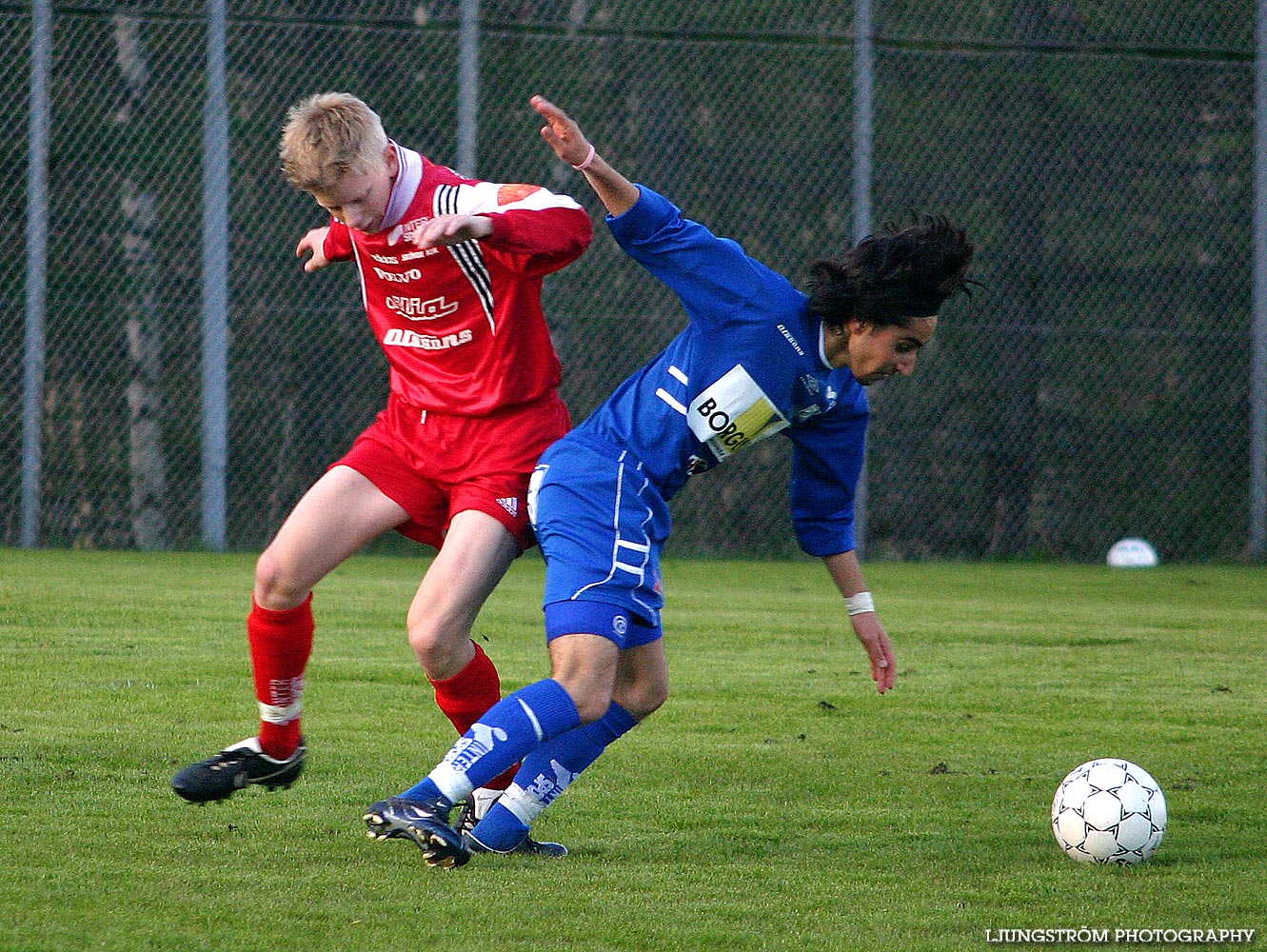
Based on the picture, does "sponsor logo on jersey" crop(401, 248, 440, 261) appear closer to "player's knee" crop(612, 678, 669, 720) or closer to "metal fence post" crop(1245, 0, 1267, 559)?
"player's knee" crop(612, 678, 669, 720)

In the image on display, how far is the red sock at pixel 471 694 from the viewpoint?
4105 mm

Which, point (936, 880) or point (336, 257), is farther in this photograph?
point (336, 257)

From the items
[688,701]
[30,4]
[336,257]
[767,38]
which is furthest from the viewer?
[767,38]

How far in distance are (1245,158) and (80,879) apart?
11387 mm

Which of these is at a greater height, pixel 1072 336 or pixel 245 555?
pixel 1072 336

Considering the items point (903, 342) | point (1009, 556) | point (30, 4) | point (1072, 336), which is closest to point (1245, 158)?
point (1072, 336)

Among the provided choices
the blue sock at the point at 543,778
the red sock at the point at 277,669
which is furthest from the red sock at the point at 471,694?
the red sock at the point at 277,669

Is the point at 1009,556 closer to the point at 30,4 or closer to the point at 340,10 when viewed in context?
the point at 340,10

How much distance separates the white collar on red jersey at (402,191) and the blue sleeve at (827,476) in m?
1.13

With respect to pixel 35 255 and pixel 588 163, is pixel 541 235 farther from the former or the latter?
pixel 35 255

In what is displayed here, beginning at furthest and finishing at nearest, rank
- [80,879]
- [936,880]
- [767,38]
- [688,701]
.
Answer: [767,38] < [688,701] < [936,880] < [80,879]

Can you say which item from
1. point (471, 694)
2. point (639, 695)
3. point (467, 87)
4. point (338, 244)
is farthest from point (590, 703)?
point (467, 87)

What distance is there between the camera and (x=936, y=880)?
364cm

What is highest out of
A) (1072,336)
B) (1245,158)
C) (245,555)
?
(1245,158)
